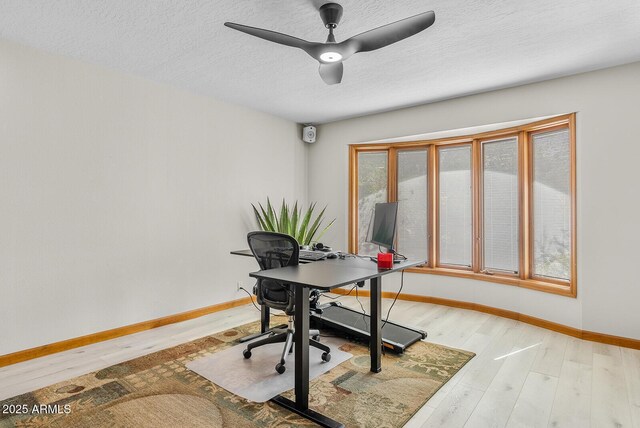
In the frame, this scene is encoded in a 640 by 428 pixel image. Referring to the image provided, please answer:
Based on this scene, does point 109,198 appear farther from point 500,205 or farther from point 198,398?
point 500,205

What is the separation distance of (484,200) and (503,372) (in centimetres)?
224

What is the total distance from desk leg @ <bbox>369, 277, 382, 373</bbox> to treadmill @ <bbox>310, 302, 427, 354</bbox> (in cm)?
39

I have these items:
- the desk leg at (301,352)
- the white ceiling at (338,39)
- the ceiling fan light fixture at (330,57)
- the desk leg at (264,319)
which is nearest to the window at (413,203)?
the white ceiling at (338,39)

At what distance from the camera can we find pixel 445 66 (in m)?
3.14

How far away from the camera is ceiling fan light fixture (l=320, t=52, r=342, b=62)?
228 cm

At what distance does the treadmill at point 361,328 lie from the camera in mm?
3008

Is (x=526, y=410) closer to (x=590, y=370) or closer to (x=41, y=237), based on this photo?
(x=590, y=370)

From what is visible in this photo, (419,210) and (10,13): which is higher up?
(10,13)

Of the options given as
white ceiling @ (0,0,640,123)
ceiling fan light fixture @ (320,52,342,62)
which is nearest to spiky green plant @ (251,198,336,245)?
white ceiling @ (0,0,640,123)

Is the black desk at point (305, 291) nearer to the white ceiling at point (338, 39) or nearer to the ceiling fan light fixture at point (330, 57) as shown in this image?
the ceiling fan light fixture at point (330, 57)

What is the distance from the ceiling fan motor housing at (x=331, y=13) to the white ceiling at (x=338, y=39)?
0.13 feet

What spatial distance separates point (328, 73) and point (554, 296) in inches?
119

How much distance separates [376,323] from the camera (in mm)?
2541

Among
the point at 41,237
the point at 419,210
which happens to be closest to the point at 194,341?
the point at 41,237
